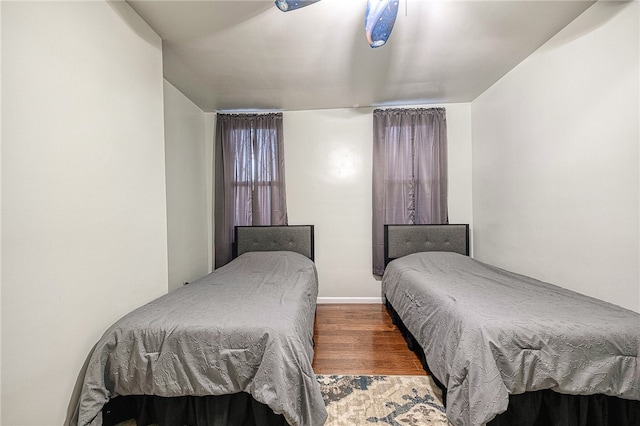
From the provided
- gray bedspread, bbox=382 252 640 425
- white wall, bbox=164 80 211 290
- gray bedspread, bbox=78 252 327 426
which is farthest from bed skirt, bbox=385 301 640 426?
white wall, bbox=164 80 211 290

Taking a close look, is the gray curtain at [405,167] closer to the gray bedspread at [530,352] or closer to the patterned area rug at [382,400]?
the patterned area rug at [382,400]

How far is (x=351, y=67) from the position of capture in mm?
2379

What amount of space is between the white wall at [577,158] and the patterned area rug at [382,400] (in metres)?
1.23

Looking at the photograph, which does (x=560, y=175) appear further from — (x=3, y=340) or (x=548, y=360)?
(x=3, y=340)

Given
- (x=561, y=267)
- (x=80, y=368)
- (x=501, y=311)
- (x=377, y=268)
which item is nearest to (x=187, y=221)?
(x=80, y=368)

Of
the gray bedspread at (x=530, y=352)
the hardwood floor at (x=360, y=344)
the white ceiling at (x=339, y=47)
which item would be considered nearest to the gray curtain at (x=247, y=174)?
the white ceiling at (x=339, y=47)

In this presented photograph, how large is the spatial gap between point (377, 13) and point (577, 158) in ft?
5.35

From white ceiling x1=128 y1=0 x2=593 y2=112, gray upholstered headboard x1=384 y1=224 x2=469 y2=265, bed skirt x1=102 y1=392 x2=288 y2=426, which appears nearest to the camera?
bed skirt x1=102 y1=392 x2=288 y2=426

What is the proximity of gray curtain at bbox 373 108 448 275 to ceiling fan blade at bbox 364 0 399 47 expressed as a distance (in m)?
1.78

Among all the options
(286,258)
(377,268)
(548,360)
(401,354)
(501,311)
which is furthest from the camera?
(377,268)

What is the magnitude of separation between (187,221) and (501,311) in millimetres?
2927

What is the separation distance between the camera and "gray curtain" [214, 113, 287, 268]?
3381mm

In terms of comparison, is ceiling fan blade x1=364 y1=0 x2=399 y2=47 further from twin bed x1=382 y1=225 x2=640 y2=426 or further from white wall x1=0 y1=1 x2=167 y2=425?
twin bed x1=382 y1=225 x2=640 y2=426

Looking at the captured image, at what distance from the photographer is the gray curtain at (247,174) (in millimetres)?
3381
